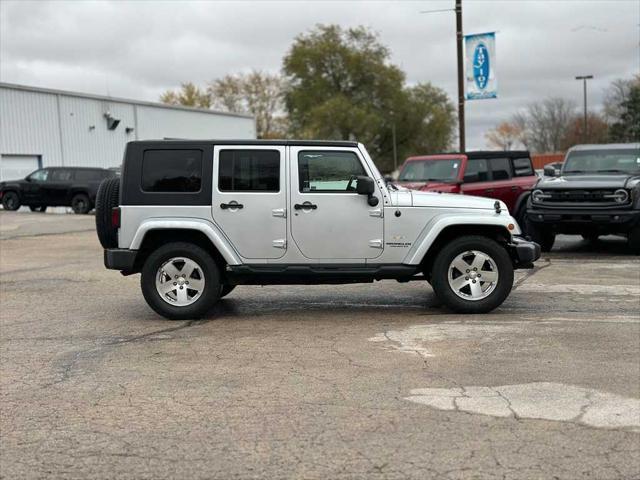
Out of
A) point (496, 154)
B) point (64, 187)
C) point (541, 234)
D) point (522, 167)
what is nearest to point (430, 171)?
point (496, 154)

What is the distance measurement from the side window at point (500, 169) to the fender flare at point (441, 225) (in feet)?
28.8

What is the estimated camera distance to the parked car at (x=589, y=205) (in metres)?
12.7

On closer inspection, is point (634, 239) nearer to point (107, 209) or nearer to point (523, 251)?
point (523, 251)

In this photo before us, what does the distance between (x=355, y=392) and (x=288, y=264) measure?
9.20 feet

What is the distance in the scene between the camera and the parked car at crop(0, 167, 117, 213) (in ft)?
93.0

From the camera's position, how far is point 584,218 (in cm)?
1288

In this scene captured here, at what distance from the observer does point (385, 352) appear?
652cm

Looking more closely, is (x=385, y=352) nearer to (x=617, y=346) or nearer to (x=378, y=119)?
(x=617, y=346)

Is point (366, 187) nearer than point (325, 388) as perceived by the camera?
No

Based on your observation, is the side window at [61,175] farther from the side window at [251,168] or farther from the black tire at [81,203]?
the side window at [251,168]

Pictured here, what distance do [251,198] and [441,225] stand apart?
1970mm

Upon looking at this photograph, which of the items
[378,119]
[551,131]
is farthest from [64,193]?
[551,131]

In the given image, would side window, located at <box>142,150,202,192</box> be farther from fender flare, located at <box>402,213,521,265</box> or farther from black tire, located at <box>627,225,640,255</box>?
black tire, located at <box>627,225,640,255</box>

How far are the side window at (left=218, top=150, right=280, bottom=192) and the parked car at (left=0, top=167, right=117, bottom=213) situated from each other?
68.7 ft
